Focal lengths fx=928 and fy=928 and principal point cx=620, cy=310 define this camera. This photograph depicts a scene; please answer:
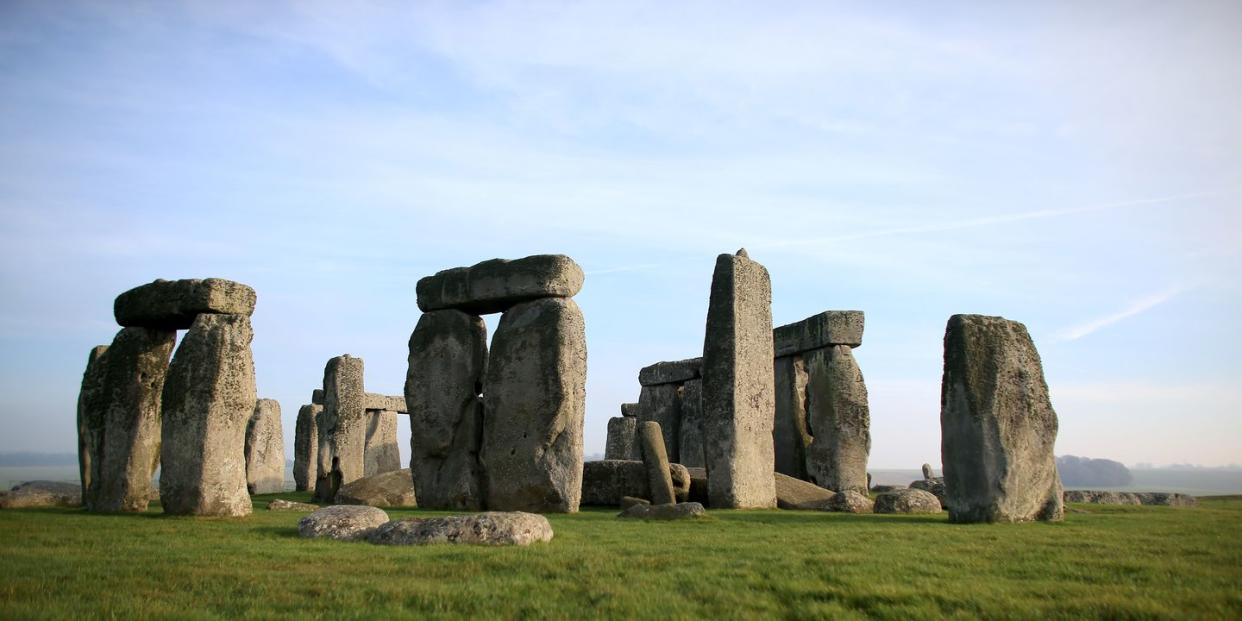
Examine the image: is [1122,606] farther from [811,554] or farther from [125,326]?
[125,326]

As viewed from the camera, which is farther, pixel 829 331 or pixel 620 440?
pixel 620 440

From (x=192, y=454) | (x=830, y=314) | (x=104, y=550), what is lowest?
(x=104, y=550)

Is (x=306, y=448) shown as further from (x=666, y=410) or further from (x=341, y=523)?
(x=341, y=523)

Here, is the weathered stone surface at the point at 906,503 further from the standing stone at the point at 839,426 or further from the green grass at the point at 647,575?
the standing stone at the point at 839,426

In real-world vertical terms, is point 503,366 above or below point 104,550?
above

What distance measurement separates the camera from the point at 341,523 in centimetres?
942

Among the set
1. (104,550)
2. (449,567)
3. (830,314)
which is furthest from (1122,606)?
(830,314)

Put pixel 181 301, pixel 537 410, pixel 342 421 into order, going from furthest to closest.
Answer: pixel 342 421
pixel 537 410
pixel 181 301

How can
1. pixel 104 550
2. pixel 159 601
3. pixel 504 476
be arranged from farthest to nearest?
1. pixel 504 476
2. pixel 104 550
3. pixel 159 601

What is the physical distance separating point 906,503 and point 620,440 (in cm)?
1352

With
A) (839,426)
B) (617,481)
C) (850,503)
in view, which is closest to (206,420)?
(617,481)

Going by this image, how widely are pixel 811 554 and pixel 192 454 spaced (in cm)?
797

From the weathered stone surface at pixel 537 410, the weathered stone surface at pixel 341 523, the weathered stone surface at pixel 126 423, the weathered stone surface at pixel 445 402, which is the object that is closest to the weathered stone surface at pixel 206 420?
the weathered stone surface at pixel 126 423

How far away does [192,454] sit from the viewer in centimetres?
1165
